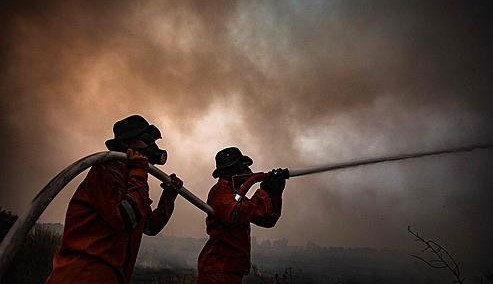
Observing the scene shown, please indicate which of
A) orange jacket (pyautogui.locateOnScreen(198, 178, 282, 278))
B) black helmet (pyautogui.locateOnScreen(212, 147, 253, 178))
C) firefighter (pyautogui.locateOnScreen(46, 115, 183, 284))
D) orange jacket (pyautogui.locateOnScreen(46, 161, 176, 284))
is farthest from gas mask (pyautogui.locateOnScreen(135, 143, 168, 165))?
black helmet (pyautogui.locateOnScreen(212, 147, 253, 178))

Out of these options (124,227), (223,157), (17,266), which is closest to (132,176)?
(124,227)

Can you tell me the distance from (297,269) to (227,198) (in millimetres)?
13209

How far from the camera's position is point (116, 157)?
2824mm

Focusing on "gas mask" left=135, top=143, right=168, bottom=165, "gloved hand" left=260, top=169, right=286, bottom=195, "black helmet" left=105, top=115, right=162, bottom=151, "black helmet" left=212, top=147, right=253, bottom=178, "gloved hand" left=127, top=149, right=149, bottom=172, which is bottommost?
"gloved hand" left=127, top=149, right=149, bottom=172

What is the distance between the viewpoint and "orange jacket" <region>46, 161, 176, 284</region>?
2.59 meters

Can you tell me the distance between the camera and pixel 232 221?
13.5 ft

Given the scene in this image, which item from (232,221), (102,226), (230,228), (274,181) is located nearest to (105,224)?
(102,226)

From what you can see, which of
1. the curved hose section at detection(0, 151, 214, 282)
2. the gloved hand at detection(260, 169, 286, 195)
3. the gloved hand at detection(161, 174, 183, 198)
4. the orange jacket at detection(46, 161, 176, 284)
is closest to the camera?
the curved hose section at detection(0, 151, 214, 282)

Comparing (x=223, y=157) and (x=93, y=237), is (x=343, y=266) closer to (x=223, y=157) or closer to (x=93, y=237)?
(x=223, y=157)

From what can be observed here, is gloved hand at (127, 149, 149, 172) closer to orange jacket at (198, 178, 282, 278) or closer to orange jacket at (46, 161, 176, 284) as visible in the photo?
orange jacket at (46, 161, 176, 284)

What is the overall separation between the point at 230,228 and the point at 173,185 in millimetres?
937

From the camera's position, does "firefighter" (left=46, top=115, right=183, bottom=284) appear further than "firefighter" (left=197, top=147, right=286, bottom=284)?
No

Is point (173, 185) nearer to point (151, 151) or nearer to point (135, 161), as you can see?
point (151, 151)

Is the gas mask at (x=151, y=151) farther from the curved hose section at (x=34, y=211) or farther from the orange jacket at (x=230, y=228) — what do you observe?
the orange jacket at (x=230, y=228)
